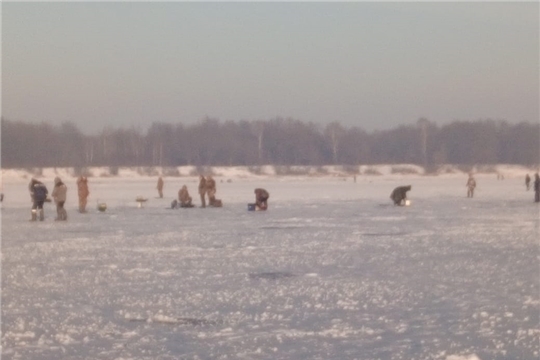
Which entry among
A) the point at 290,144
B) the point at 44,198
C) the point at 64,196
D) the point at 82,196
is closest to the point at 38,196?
the point at 44,198

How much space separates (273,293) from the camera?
994 cm

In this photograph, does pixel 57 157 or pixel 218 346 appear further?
pixel 57 157

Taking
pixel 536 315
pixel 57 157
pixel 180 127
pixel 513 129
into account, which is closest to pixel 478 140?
pixel 513 129

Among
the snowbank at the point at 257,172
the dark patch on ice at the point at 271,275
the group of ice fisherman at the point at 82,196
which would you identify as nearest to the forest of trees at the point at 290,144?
the snowbank at the point at 257,172

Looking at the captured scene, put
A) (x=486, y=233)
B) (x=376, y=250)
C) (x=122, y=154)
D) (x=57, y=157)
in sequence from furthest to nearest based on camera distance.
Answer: (x=122, y=154)
(x=57, y=157)
(x=486, y=233)
(x=376, y=250)

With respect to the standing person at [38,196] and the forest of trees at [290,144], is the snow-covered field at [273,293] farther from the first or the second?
the forest of trees at [290,144]

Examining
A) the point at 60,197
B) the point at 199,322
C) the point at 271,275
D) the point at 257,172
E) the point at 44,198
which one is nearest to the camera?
the point at 199,322

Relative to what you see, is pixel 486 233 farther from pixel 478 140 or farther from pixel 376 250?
pixel 478 140

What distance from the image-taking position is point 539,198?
31.2 metres

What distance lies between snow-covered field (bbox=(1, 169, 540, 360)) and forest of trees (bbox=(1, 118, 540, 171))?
105747 mm

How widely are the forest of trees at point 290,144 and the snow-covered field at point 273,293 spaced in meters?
106

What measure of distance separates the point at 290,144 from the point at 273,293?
132m

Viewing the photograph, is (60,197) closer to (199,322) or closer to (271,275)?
(271,275)

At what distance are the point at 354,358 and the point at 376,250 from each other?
25.4ft
